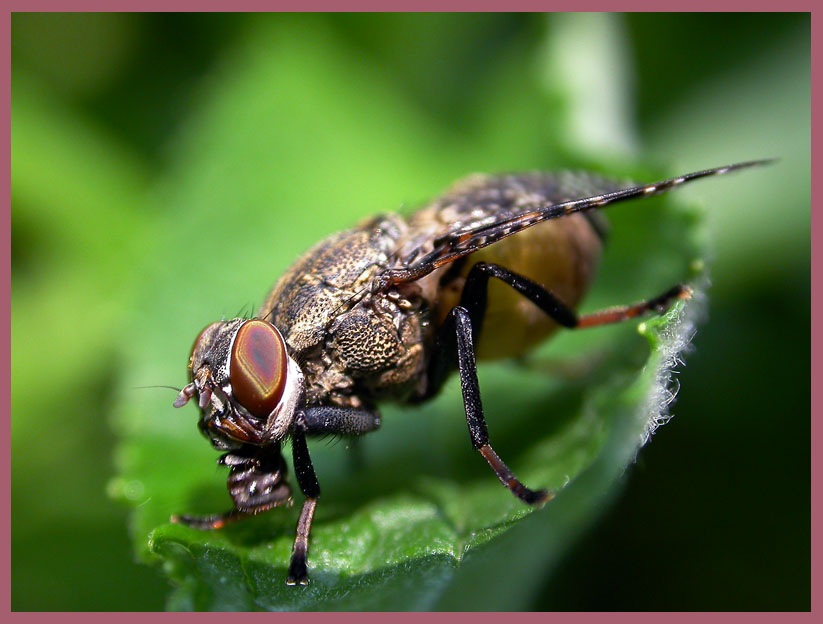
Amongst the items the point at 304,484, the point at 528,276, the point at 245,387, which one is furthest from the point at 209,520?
the point at 528,276

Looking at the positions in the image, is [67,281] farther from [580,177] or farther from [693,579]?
[693,579]

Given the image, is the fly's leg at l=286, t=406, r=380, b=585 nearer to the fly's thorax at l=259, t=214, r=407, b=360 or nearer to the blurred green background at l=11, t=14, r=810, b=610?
the fly's thorax at l=259, t=214, r=407, b=360

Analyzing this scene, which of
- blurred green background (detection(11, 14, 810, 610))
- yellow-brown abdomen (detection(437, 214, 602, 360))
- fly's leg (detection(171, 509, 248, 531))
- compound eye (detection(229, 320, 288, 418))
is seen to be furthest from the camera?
blurred green background (detection(11, 14, 810, 610))

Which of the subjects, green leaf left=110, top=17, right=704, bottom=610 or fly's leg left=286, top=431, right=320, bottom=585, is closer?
green leaf left=110, top=17, right=704, bottom=610

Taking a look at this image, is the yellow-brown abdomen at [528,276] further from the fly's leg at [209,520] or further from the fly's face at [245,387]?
the fly's leg at [209,520]

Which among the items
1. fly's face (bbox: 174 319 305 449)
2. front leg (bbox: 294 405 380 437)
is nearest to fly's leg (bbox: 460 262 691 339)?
front leg (bbox: 294 405 380 437)

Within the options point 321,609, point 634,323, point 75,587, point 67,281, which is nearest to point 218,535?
point 321,609

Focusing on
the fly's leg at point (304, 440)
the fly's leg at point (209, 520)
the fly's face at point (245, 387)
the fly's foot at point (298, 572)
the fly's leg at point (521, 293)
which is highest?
the fly's leg at point (521, 293)

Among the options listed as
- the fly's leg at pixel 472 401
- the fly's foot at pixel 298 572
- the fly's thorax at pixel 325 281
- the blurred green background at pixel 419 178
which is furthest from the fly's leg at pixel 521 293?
the fly's foot at pixel 298 572
